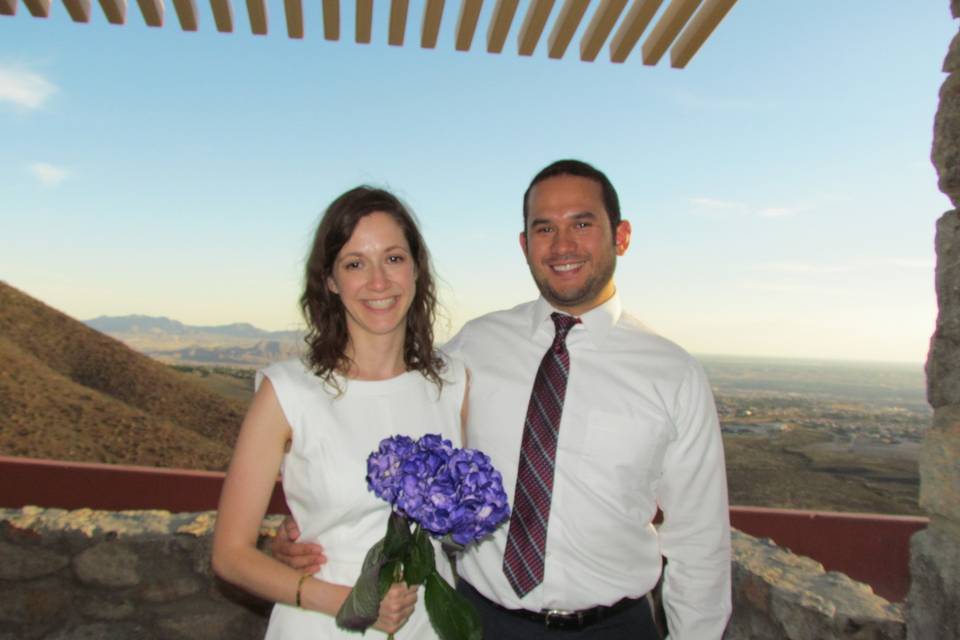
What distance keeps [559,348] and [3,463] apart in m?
3.52

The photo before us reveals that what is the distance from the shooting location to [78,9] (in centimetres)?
227

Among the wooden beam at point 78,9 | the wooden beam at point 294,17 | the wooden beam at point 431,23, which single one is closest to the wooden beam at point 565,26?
the wooden beam at point 431,23

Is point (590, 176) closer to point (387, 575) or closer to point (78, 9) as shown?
point (387, 575)

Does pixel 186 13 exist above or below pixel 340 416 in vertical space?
above

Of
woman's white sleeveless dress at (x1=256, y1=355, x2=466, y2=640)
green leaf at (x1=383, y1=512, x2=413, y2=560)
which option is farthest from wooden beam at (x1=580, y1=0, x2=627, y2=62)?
green leaf at (x1=383, y1=512, x2=413, y2=560)

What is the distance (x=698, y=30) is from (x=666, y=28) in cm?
10

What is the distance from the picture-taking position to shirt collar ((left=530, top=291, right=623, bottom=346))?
2.04 meters

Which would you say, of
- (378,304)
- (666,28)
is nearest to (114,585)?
(378,304)

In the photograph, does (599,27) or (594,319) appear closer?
(594,319)

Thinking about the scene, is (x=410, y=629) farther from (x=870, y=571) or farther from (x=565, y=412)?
(x=870, y=571)

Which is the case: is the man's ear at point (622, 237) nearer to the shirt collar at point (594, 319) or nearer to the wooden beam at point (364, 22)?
the shirt collar at point (594, 319)

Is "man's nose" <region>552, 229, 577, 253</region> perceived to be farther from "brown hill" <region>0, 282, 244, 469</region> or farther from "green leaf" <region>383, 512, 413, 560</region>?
"brown hill" <region>0, 282, 244, 469</region>

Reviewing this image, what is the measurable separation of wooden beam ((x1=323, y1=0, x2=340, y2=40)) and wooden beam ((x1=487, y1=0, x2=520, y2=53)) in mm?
498

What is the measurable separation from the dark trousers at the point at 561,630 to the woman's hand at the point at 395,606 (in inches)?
16.8
